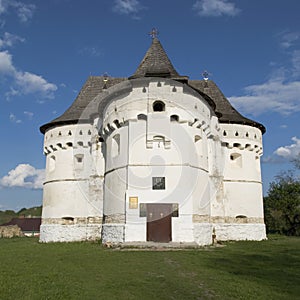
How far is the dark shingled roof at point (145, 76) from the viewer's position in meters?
20.2

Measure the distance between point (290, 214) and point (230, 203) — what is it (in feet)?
54.6

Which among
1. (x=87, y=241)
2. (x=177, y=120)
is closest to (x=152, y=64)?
(x=177, y=120)

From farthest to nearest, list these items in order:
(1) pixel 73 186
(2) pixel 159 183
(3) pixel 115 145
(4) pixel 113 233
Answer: (1) pixel 73 186 → (3) pixel 115 145 → (4) pixel 113 233 → (2) pixel 159 183

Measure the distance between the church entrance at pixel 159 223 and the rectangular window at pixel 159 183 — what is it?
0.83m

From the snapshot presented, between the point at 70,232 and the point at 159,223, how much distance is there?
27.3 ft

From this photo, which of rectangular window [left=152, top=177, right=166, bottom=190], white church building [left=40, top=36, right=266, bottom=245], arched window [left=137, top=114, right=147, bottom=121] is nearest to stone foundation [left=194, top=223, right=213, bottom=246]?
white church building [left=40, top=36, right=266, bottom=245]

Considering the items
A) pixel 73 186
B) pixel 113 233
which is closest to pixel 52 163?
pixel 73 186

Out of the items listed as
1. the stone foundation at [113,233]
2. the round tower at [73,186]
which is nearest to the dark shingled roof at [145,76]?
the round tower at [73,186]

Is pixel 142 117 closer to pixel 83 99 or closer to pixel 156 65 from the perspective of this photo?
pixel 156 65

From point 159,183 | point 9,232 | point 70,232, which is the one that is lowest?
point 9,232

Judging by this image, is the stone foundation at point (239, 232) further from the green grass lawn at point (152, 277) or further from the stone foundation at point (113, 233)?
the green grass lawn at point (152, 277)

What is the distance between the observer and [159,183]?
60.2ft

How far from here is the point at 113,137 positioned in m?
20.6

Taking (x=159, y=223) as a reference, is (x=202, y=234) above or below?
below
